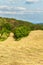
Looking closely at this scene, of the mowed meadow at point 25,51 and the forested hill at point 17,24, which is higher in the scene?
the forested hill at point 17,24

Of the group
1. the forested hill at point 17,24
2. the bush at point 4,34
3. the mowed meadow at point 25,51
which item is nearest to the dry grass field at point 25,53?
the mowed meadow at point 25,51

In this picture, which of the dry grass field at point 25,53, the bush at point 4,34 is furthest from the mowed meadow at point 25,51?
the bush at point 4,34

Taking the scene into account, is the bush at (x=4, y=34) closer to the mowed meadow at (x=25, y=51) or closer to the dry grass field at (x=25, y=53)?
the mowed meadow at (x=25, y=51)

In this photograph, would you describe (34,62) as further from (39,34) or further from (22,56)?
(39,34)

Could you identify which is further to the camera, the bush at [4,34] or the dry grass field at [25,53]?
the bush at [4,34]

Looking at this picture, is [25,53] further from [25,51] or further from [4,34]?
[4,34]

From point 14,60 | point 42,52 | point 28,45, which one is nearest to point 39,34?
point 28,45

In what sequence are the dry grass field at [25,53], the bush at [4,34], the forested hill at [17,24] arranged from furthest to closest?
the forested hill at [17,24]
the bush at [4,34]
the dry grass field at [25,53]

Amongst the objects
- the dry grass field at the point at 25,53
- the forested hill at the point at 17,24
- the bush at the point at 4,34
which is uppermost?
the forested hill at the point at 17,24

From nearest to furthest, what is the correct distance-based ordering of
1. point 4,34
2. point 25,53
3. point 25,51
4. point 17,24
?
point 25,53 → point 25,51 → point 4,34 → point 17,24

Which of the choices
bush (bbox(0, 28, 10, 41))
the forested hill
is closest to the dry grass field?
bush (bbox(0, 28, 10, 41))

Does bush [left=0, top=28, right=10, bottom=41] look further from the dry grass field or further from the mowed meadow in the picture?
the dry grass field

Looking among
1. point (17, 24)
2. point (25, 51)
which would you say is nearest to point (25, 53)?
point (25, 51)

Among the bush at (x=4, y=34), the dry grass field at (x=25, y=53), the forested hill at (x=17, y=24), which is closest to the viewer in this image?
the dry grass field at (x=25, y=53)
